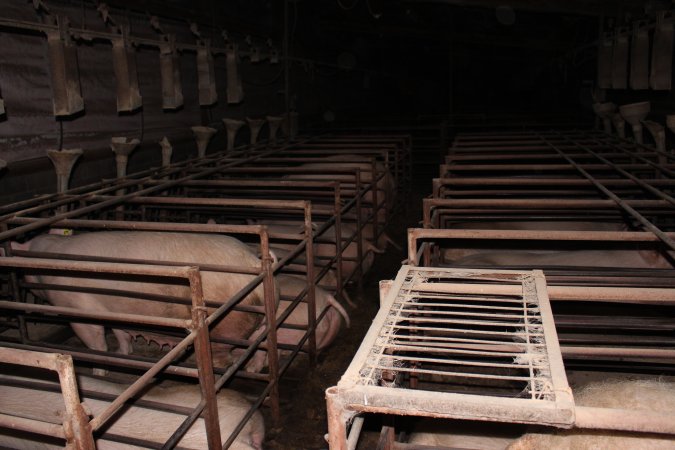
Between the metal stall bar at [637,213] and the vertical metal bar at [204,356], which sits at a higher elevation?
the metal stall bar at [637,213]

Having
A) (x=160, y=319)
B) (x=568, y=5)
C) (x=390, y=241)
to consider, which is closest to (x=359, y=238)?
(x=390, y=241)

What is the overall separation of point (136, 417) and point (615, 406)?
239 cm

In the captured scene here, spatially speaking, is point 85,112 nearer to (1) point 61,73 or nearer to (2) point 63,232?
(1) point 61,73

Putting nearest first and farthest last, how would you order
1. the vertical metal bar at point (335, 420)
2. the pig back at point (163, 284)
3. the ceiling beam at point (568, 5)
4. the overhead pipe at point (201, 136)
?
1. the vertical metal bar at point (335, 420)
2. the pig back at point (163, 284)
3. the overhead pipe at point (201, 136)
4. the ceiling beam at point (568, 5)

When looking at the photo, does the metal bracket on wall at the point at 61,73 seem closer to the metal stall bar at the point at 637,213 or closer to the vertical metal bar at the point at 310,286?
the vertical metal bar at the point at 310,286

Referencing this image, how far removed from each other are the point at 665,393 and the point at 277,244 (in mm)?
4302

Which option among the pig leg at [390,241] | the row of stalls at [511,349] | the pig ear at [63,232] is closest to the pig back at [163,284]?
the pig ear at [63,232]

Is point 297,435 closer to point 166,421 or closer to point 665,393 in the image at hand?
point 166,421

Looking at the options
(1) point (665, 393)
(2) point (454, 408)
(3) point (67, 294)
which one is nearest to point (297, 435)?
(3) point (67, 294)

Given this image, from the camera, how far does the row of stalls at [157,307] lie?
7.81 feet

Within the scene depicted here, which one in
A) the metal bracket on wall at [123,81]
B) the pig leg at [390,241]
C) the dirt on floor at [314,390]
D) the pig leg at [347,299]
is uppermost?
the metal bracket on wall at [123,81]

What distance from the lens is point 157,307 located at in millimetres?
4078

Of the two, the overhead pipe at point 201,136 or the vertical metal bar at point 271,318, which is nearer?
the vertical metal bar at point 271,318

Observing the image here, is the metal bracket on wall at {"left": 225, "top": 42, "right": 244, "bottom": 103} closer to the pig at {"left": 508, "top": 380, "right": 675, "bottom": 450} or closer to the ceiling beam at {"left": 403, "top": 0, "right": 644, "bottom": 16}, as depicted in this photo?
the ceiling beam at {"left": 403, "top": 0, "right": 644, "bottom": 16}
